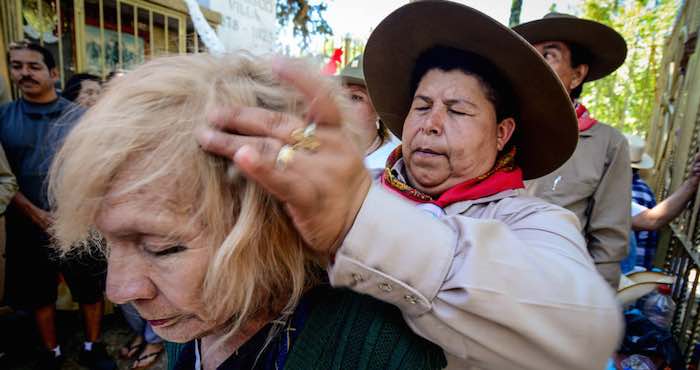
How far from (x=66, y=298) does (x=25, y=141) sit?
4.94ft

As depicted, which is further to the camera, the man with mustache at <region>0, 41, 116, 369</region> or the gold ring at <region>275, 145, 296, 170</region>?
the man with mustache at <region>0, 41, 116, 369</region>

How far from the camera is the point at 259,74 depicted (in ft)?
2.67

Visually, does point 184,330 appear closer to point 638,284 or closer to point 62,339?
point 638,284

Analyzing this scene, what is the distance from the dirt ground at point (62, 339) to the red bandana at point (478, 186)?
8.99ft

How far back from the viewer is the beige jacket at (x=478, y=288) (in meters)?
0.65

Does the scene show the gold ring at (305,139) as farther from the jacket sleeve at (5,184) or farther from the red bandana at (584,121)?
the jacket sleeve at (5,184)

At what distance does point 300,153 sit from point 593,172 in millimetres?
2311

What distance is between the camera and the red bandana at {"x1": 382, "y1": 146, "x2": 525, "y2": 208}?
4.61 ft

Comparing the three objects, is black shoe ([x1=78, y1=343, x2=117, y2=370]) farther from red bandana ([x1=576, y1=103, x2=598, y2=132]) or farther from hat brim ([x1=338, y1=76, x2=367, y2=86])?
red bandana ([x1=576, y1=103, x2=598, y2=132])

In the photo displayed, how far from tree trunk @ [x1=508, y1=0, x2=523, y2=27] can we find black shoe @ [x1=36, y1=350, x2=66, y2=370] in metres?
4.44

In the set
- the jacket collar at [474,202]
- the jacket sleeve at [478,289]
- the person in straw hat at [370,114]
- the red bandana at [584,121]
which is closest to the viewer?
the jacket sleeve at [478,289]

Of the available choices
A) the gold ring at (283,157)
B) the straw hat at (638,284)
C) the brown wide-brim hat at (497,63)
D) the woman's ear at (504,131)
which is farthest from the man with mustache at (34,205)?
the straw hat at (638,284)

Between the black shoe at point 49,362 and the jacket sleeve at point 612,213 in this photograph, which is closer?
the jacket sleeve at point 612,213

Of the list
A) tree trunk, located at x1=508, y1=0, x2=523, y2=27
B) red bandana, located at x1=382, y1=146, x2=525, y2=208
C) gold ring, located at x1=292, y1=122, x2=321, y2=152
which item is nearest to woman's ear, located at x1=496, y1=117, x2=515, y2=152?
→ red bandana, located at x1=382, y1=146, x2=525, y2=208
